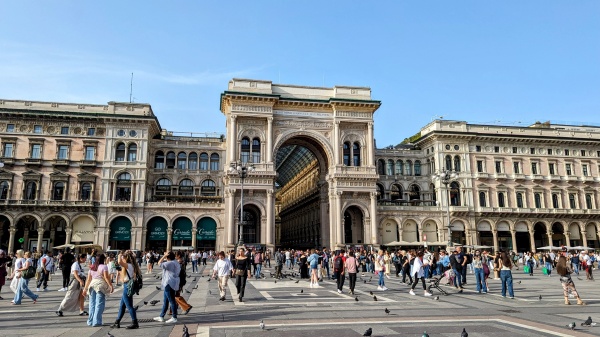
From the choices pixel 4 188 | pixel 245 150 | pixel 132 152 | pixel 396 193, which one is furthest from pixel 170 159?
pixel 396 193

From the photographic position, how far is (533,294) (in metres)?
18.3

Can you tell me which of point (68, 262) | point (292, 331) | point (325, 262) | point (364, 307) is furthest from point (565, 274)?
point (68, 262)

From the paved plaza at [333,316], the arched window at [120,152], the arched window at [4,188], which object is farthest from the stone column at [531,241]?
the arched window at [4,188]

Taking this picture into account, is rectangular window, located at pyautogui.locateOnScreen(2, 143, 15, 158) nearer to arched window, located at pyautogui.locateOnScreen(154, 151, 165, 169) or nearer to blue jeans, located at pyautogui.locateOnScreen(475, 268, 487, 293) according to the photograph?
arched window, located at pyautogui.locateOnScreen(154, 151, 165, 169)

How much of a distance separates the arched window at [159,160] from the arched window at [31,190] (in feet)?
45.4

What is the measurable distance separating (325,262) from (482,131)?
4673cm

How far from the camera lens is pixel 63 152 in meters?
54.4

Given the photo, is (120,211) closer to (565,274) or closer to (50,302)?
(50,302)

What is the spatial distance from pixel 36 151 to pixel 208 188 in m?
20.6

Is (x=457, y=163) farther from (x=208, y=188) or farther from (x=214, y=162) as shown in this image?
(x=208, y=188)

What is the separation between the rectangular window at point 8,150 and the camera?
2095 inches

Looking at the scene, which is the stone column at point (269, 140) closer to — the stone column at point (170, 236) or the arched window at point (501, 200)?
the stone column at point (170, 236)

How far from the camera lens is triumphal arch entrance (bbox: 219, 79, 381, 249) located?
177 ft

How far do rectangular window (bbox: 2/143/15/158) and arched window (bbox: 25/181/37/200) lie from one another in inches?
160
